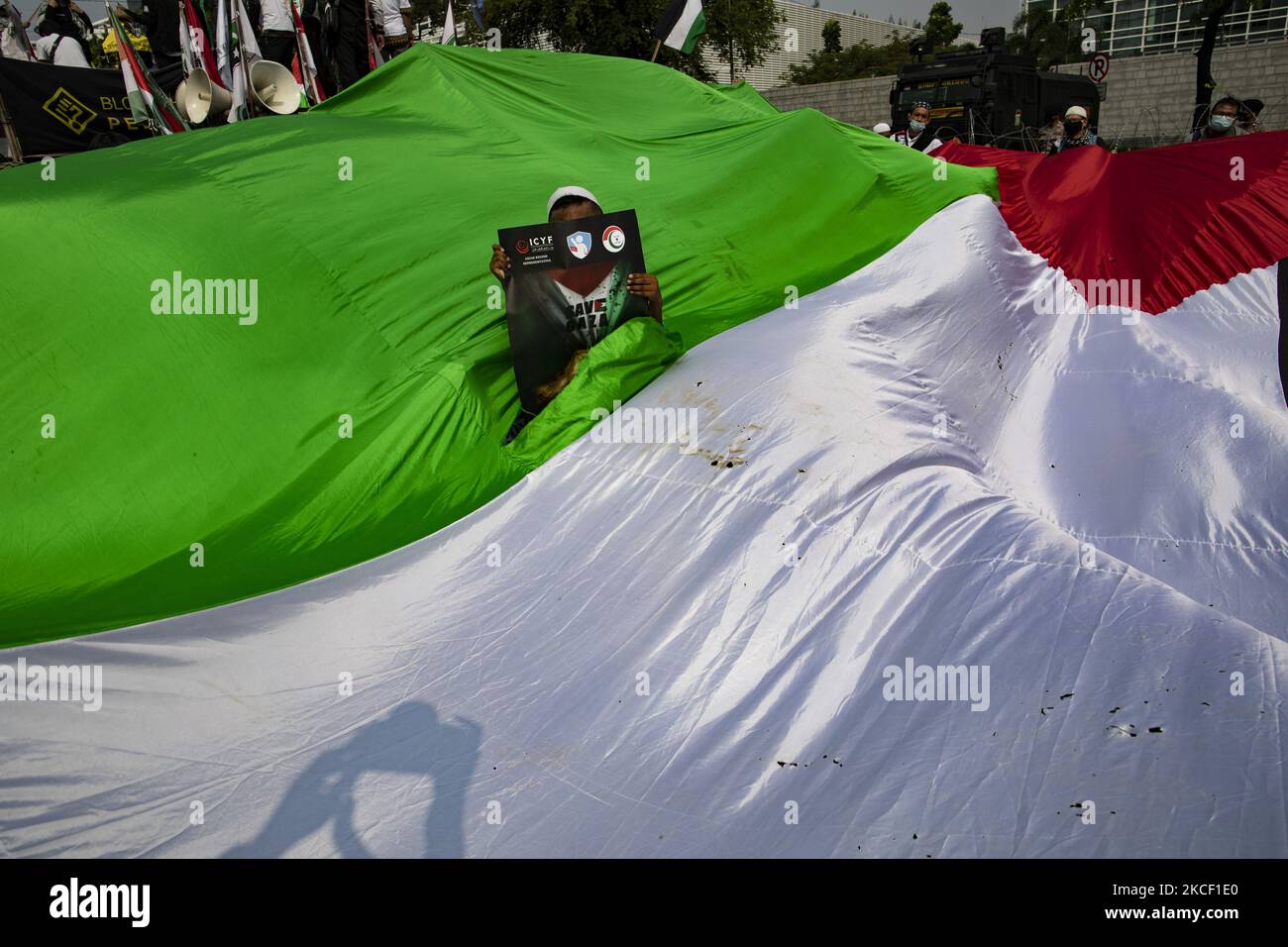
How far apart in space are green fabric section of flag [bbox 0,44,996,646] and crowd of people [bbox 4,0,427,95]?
340cm

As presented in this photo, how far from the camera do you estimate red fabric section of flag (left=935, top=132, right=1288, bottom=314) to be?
11.6 ft

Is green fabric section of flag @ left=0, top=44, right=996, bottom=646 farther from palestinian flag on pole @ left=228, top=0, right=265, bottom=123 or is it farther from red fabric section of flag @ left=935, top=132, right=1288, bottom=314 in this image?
palestinian flag on pole @ left=228, top=0, right=265, bottom=123

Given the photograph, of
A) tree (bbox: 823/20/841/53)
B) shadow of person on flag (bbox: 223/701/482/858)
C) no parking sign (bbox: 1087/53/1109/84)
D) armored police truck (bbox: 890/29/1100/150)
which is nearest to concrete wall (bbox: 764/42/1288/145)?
no parking sign (bbox: 1087/53/1109/84)

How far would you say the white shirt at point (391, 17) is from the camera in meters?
6.82

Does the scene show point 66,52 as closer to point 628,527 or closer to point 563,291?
point 563,291

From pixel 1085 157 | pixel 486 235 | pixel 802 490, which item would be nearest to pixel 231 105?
pixel 486 235

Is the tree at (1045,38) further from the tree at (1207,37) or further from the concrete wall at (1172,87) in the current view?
the tree at (1207,37)

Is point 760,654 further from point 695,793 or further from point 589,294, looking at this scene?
point 589,294

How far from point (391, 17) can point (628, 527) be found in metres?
6.02

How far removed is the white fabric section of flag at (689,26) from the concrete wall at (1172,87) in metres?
10.6

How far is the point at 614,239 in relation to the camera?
101 inches

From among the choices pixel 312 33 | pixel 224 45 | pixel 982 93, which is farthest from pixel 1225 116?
pixel 224 45

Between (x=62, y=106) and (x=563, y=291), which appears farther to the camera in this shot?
(x=62, y=106)

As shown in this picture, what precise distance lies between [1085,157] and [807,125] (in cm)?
128
